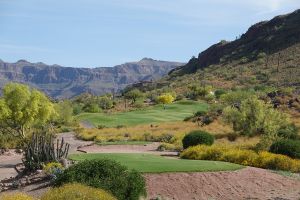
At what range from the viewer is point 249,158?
2364cm

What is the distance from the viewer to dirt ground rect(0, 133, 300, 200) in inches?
711

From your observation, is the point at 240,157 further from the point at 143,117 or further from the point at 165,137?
the point at 143,117

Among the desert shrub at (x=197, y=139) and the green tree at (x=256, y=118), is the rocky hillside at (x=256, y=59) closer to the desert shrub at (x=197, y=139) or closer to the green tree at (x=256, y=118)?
the green tree at (x=256, y=118)

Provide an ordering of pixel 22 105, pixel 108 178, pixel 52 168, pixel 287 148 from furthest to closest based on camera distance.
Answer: pixel 22 105 → pixel 287 148 → pixel 52 168 → pixel 108 178

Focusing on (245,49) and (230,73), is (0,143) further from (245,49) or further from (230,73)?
(245,49)

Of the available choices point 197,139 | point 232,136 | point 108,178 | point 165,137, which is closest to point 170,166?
point 108,178

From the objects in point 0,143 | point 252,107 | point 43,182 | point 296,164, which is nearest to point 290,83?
point 252,107

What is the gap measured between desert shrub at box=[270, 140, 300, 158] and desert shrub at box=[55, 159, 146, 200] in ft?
36.3

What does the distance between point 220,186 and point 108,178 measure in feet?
17.5

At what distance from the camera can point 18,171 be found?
24.4m

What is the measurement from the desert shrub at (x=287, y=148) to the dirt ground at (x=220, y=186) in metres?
4.15

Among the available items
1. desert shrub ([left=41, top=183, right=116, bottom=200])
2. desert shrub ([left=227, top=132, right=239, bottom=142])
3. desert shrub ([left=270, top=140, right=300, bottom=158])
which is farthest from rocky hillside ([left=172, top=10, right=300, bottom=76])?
desert shrub ([left=41, top=183, right=116, bottom=200])

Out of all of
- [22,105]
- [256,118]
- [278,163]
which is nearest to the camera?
[278,163]

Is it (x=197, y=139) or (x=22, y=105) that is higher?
(x=22, y=105)
